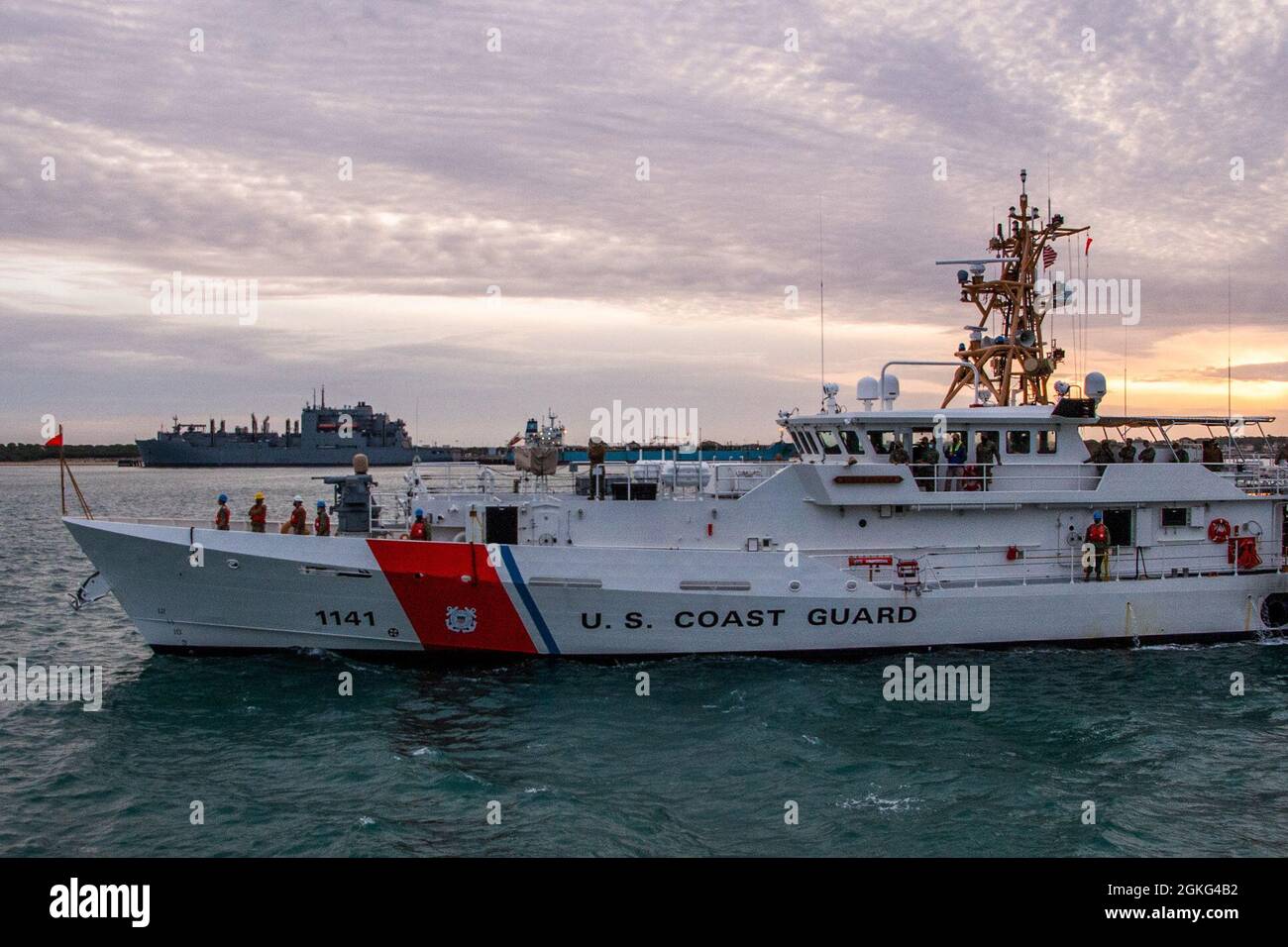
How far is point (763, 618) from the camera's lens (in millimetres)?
15289

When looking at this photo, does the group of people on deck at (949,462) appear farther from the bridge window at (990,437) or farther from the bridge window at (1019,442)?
the bridge window at (1019,442)

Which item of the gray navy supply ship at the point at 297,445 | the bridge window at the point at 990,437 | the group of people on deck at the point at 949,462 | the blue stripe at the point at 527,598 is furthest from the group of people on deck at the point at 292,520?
the gray navy supply ship at the point at 297,445

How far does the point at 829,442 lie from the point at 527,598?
585cm

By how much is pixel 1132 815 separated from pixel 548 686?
767cm

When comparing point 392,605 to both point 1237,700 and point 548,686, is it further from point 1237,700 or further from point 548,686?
point 1237,700

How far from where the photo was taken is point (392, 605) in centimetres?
1488

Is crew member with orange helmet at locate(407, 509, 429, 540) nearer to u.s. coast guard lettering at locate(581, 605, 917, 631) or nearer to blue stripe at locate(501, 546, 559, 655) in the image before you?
blue stripe at locate(501, 546, 559, 655)

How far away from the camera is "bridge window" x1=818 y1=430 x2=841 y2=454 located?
1656 cm

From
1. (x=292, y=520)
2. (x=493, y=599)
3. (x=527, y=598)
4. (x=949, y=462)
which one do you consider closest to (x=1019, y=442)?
(x=949, y=462)

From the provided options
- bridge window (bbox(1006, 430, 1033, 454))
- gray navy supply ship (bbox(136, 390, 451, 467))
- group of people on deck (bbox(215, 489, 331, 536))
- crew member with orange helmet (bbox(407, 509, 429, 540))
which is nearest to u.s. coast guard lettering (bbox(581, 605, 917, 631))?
crew member with orange helmet (bbox(407, 509, 429, 540))

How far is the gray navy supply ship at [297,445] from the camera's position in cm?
12212

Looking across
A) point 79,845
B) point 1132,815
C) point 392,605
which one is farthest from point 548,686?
point 1132,815

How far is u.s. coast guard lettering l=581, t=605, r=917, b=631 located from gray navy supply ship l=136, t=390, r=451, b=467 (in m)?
111
